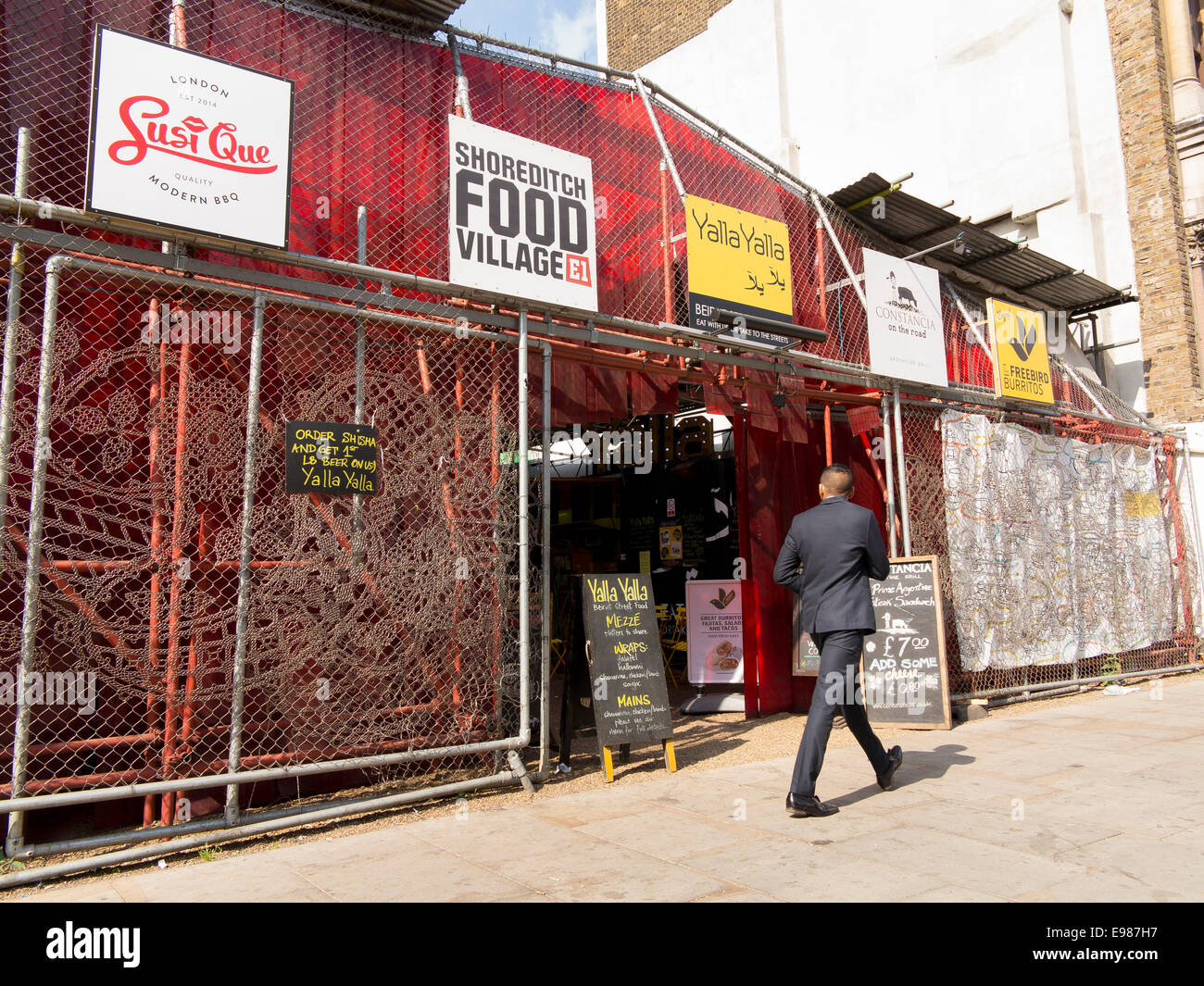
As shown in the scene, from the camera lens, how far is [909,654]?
7.66 metres

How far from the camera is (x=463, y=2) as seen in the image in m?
6.06

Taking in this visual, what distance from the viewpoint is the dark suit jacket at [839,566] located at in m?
4.90

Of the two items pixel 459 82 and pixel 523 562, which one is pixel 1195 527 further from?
pixel 459 82

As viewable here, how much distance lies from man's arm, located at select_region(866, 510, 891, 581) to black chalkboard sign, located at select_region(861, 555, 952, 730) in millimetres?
2803

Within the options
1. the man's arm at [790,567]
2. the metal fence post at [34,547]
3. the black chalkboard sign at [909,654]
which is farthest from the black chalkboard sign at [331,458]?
the black chalkboard sign at [909,654]

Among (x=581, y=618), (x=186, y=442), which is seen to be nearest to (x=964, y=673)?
(x=581, y=618)

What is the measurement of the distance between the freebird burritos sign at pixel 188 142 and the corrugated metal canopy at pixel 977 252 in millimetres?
6015

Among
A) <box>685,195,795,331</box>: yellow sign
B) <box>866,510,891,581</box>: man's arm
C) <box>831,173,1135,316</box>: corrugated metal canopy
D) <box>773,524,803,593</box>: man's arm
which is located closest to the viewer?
<box>866,510,891,581</box>: man's arm

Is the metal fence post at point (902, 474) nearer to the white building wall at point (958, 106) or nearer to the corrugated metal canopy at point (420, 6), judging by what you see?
the corrugated metal canopy at point (420, 6)

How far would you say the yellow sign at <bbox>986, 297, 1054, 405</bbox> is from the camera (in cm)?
956

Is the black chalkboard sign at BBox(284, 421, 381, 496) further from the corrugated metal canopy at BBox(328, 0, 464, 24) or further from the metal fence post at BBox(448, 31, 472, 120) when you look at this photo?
the corrugated metal canopy at BBox(328, 0, 464, 24)

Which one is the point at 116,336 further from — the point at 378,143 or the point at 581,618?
the point at 581,618

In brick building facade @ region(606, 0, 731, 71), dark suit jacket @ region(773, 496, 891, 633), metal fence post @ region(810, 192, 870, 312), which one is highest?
brick building facade @ region(606, 0, 731, 71)

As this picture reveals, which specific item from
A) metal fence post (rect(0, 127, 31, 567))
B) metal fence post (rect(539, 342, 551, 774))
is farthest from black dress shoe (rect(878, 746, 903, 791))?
metal fence post (rect(0, 127, 31, 567))
